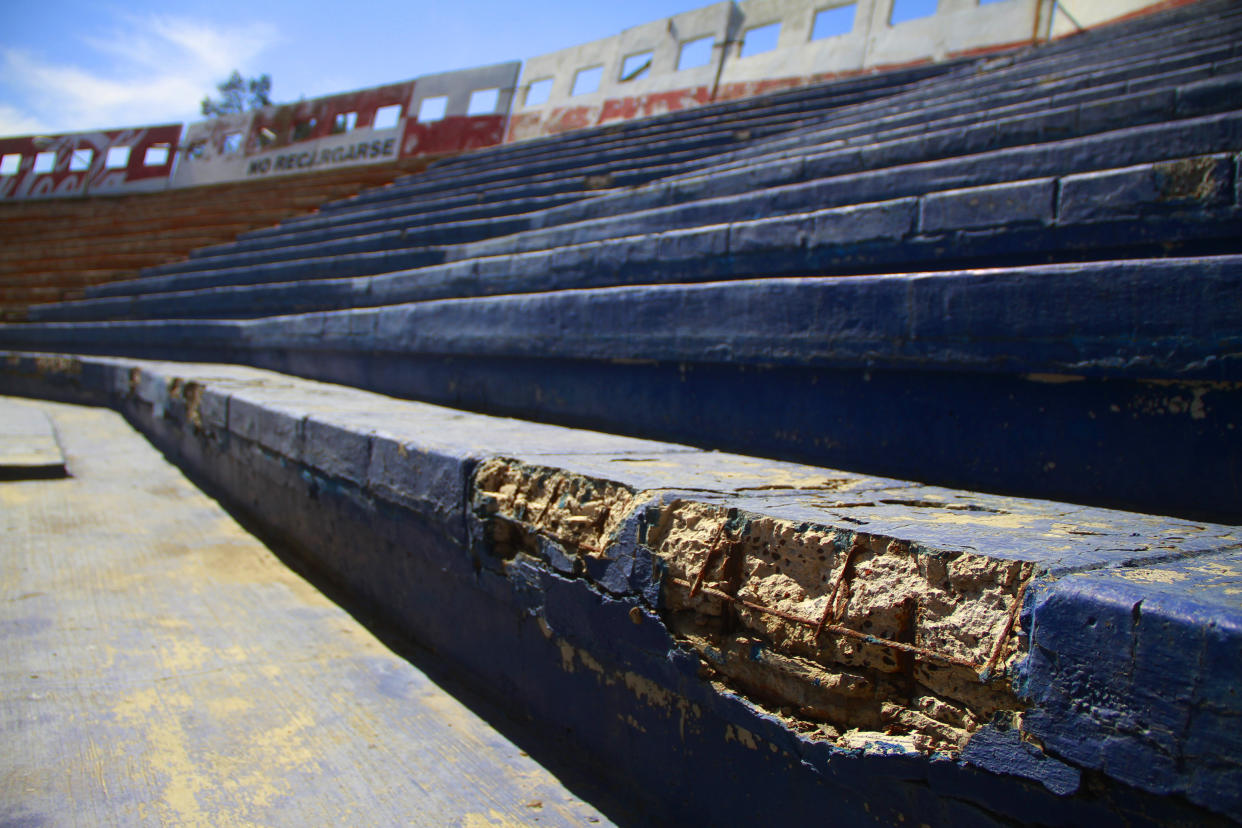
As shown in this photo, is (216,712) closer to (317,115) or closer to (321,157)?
(321,157)

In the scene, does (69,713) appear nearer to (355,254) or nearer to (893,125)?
(893,125)

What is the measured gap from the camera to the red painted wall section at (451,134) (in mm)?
12789

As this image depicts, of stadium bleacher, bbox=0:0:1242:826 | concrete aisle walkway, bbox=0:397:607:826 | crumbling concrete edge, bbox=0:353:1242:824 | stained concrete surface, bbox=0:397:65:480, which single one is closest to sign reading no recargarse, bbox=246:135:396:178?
stained concrete surface, bbox=0:397:65:480

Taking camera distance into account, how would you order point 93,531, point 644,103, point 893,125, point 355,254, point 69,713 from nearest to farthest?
point 69,713
point 93,531
point 893,125
point 355,254
point 644,103

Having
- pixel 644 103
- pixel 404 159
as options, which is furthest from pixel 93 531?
pixel 404 159

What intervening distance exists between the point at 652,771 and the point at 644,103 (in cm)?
1108

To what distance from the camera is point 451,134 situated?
42.9ft

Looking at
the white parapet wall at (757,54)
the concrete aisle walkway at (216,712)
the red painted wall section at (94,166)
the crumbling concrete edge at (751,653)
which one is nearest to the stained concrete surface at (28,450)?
the concrete aisle walkway at (216,712)

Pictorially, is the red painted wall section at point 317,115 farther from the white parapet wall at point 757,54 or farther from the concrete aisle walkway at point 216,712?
the concrete aisle walkway at point 216,712

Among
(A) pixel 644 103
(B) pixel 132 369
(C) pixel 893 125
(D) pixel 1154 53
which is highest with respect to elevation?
(A) pixel 644 103

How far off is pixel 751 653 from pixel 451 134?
13402 mm

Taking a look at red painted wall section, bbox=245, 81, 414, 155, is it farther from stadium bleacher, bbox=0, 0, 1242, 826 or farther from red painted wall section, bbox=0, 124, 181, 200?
stadium bleacher, bbox=0, 0, 1242, 826

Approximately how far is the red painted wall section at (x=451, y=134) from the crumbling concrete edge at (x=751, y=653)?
37.9 feet

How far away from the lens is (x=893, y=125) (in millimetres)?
4562
